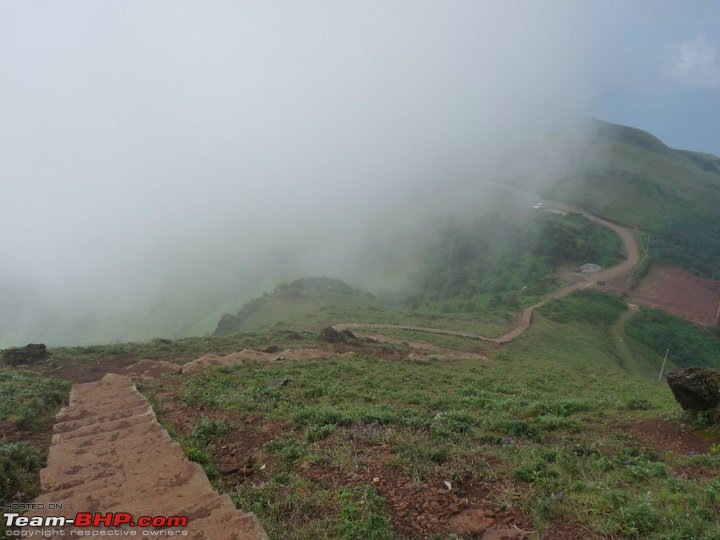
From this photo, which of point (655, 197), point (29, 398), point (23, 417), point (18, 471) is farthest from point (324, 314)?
point (655, 197)

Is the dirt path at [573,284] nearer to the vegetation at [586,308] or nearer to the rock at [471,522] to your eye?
the vegetation at [586,308]

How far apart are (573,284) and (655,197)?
62.7 metres

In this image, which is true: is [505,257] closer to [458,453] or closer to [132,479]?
[458,453]

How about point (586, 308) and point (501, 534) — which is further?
point (586, 308)

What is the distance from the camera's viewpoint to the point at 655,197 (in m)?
123

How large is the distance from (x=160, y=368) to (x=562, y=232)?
94.6 metres

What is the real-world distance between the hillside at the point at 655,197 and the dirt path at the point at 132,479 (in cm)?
10330

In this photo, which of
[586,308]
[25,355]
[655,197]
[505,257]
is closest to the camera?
[25,355]

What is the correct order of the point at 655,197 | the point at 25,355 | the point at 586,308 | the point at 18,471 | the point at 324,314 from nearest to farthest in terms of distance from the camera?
the point at 18,471
the point at 25,355
the point at 324,314
the point at 586,308
the point at 655,197

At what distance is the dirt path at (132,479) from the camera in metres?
7.38

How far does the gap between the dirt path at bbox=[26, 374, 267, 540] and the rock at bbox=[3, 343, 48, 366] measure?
14969mm

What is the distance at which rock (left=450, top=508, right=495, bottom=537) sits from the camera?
25.1 feet

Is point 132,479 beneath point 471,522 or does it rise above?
beneath

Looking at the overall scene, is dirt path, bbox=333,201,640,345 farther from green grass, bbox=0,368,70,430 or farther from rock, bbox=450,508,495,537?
rock, bbox=450,508,495,537
